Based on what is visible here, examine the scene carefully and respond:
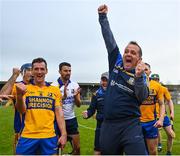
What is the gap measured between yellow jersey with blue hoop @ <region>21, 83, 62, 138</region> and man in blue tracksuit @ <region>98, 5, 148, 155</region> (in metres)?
1.11

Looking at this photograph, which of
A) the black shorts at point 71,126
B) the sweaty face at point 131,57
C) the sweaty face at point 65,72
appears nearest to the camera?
the sweaty face at point 131,57

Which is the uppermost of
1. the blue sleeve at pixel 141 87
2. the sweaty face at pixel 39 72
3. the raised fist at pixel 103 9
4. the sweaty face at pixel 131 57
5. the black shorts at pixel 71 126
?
the raised fist at pixel 103 9

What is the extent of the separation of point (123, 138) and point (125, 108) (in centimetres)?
42

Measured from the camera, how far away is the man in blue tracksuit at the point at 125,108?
5.73m

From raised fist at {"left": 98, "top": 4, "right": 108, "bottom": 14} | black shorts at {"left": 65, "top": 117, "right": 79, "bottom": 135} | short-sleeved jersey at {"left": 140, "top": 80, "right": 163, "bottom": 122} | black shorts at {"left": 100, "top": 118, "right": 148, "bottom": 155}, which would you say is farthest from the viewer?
black shorts at {"left": 65, "top": 117, "right": 79, "bottom": 135}

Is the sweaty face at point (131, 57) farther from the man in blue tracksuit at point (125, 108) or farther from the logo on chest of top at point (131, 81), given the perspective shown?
the logo on chest of top at point (131, 81)

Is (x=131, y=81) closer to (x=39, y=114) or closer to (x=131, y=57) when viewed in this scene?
(x=131, y=57)

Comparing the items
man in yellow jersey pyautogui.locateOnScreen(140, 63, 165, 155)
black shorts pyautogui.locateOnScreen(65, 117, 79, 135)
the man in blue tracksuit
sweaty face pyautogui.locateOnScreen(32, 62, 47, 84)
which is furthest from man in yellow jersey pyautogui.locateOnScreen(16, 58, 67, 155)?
black shorts pyautogui.locateOnScreen(65, 117, 79, 135)

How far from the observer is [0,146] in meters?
13.7

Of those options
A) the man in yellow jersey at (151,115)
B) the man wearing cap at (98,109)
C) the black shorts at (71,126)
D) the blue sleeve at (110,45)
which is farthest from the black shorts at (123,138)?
the black shorts at (71,126)

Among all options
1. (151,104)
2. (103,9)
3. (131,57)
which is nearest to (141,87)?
(131,57)

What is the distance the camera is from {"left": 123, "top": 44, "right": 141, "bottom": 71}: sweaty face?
5.98 m

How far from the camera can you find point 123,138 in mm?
5789

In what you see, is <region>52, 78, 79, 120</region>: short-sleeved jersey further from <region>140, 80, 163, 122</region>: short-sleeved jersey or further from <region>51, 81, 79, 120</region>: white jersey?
<region>140, 80, 163, 122</region>: short-sleeved jersey
